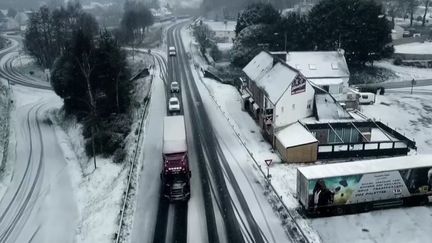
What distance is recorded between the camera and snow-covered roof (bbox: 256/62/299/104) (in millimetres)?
41625

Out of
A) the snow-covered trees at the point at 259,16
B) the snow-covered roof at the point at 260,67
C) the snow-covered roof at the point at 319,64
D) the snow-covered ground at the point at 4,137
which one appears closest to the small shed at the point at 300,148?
the snow-covered roof at the point at 260,67

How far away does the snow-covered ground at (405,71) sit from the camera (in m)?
69.5

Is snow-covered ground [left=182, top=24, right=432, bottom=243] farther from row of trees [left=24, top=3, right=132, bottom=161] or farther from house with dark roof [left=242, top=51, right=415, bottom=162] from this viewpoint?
row of trees [left=24, top=3, right=132, bottom=161]

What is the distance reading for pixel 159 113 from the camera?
51.6 metres

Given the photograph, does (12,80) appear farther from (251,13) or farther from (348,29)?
(348,29)

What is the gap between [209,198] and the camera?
1243 inches

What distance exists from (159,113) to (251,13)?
139 ft

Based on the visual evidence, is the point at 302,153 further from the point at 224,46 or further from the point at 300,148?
the point at 224,46

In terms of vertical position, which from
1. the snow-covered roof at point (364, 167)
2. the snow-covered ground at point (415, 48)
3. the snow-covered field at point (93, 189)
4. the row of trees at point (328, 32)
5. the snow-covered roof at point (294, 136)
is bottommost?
the snow-covered field at point (93, 189)

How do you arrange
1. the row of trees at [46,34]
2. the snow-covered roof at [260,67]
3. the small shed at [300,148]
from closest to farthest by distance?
the small shed at [300,148] → the snow-covered roof at [260,67] → the row of trees at [46,34]

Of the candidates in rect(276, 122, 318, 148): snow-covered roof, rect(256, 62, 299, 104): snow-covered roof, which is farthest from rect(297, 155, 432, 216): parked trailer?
rect(256, 62, 299, 104): snow-covered roof

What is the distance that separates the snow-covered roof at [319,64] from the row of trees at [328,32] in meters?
13.8

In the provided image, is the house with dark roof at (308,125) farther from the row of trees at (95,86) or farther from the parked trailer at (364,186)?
the row of trees at (95,86)

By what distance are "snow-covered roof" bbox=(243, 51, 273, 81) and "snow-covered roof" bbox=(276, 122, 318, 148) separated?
990 centimetres
